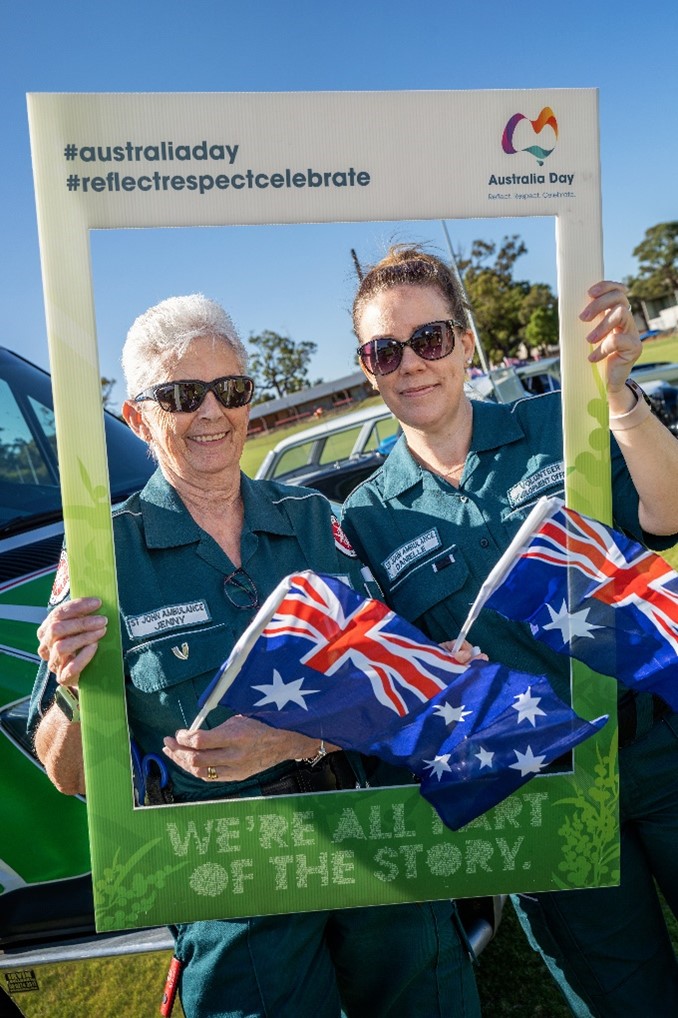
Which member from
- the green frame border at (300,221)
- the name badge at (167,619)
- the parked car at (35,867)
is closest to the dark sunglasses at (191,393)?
the green frame border at (300,221)

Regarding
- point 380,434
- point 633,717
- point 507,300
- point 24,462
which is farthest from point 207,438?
point 380,434

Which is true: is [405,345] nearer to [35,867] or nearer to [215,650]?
[215,650]

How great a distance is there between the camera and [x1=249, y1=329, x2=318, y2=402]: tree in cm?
192

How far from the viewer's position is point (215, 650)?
185 cm

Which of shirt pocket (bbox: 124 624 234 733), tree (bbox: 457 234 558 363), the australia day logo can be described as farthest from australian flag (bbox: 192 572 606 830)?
the australia day logo

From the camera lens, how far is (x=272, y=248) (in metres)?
1.83

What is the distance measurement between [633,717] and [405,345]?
1036 millimetres

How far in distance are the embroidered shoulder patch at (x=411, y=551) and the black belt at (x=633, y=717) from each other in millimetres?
591

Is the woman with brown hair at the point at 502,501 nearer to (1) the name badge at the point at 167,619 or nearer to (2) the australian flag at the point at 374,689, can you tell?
(2) the australian flag at the point at 374,689

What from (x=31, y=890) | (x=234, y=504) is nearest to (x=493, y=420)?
(x=234, y=504)

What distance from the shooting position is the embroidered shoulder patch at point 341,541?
78.8 inches

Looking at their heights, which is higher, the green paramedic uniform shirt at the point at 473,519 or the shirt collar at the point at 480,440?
the shirt collar at the point at 480,440

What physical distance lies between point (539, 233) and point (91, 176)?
3.05 ft

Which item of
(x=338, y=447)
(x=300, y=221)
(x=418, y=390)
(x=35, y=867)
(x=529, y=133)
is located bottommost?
(x=35, y=867)
